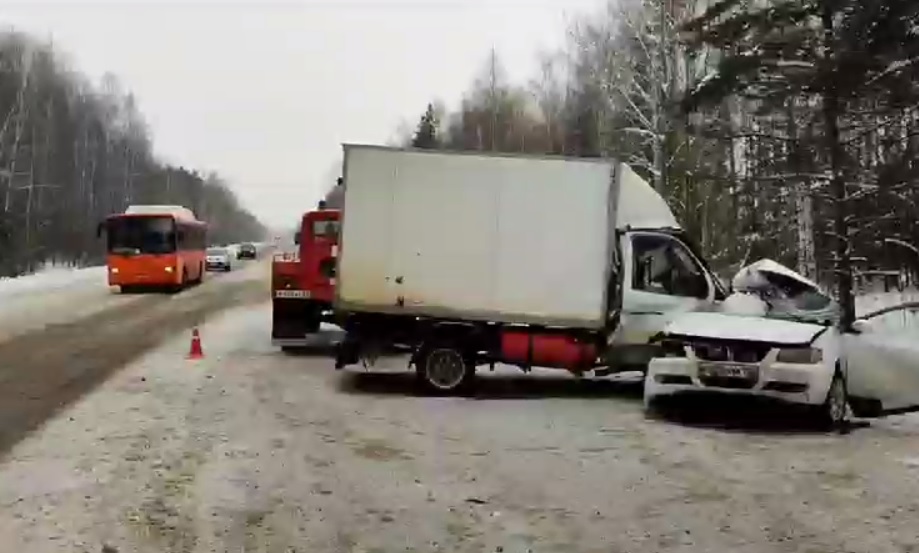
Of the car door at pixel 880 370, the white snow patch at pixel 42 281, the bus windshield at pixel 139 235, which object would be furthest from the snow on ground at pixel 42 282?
the car door at pixel 880 370

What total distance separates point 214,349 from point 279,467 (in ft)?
34.7

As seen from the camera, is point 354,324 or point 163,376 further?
point 163,376

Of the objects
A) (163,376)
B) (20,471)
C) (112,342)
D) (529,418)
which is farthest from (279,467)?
(112,342)

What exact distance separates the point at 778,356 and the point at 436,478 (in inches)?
169

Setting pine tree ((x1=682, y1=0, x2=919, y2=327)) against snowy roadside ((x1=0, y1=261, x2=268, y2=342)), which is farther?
snowy roadside ((x1=0, y1=261, x2=268, y2=342))

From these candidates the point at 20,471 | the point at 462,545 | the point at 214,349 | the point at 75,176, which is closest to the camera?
the point at 462,545

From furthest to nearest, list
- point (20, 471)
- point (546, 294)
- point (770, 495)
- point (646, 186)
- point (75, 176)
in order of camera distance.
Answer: point (75, 176) → point (646, 186) → point (546, 294) → point (20, 471) → point (770, 495)

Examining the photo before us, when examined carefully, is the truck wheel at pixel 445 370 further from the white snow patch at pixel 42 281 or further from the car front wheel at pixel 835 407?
the white snow patch at pixel 42 281

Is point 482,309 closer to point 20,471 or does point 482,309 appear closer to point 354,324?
point 354,324

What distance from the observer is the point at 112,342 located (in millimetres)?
20422

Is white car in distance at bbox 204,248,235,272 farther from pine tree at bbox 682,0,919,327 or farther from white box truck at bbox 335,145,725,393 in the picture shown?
white box truck at bbox 335,145,725,393

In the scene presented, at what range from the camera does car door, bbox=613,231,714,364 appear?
1374cm

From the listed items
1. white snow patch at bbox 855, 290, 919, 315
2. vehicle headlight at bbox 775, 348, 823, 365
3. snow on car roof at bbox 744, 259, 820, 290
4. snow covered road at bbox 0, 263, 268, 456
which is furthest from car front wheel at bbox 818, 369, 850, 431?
white snow patch at bbox 855, 290, 919, 315

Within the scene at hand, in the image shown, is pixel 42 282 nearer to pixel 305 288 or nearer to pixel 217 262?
pixel 217 262
